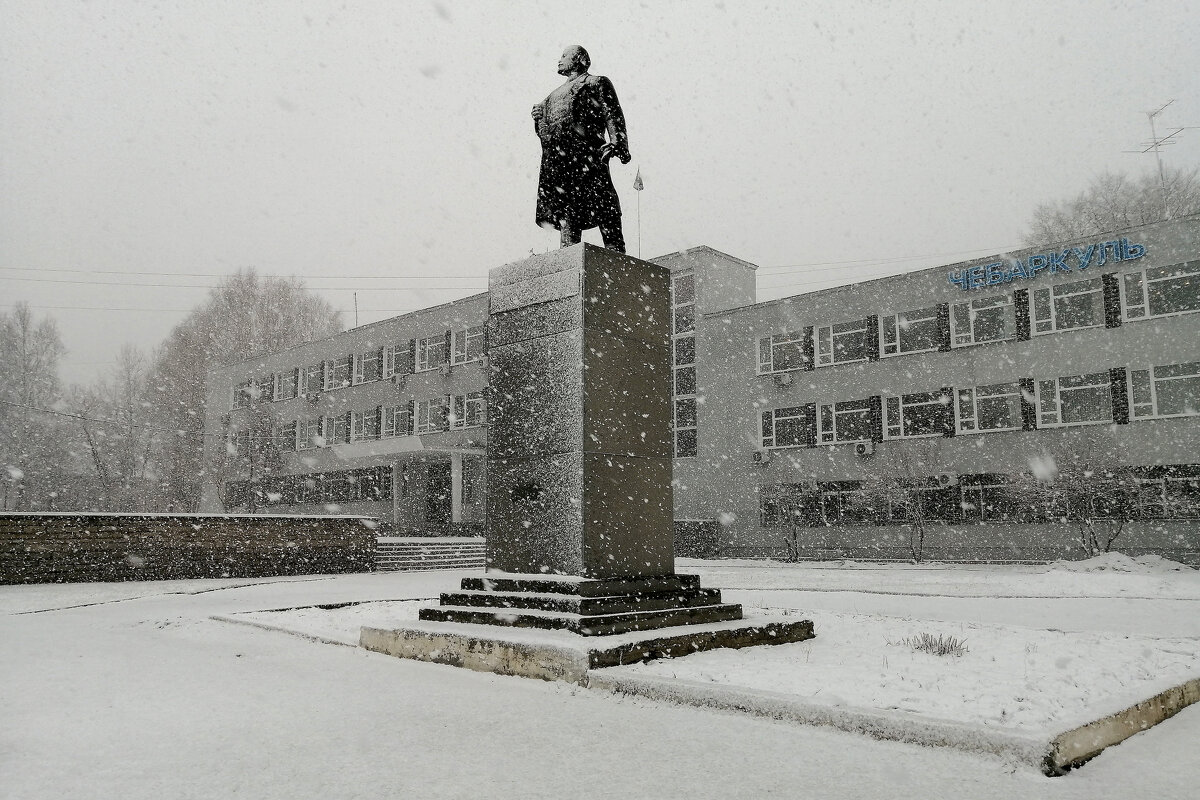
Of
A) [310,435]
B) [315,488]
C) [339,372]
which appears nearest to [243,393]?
[310,435]

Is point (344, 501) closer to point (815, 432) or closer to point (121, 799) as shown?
point (815, 432)

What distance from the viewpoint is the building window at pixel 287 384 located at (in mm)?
47719

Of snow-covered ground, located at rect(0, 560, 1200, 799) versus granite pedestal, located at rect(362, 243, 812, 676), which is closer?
snow-covered ground, located at rect(0, 560, 1200, 799)

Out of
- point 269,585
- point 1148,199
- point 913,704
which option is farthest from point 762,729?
point 1148,199

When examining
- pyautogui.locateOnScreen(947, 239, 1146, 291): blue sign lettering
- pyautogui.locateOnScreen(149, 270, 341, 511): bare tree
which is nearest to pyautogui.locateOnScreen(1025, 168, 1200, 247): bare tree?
pyautogui.locateOnScreen(947, 239, 1146, 291): blue sign lettering

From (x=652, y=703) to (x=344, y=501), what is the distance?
40342mm

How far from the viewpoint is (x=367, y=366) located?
4438cm

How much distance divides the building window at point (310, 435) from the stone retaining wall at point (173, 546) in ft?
82.2

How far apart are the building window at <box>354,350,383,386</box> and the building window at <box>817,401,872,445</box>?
23007 mm

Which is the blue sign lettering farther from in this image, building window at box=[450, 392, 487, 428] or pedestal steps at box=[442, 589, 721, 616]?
pedestal steps at box=[442, 589, 721, 616]

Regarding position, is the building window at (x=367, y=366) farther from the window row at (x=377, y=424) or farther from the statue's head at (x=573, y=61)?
the statue's head at (x=573, y=61)

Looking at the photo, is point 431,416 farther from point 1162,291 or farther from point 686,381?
point 1162,291

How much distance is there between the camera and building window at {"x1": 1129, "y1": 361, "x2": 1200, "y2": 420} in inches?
946

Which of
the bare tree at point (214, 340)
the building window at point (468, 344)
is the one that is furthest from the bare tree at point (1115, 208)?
the bare tree at point (214, 340)
